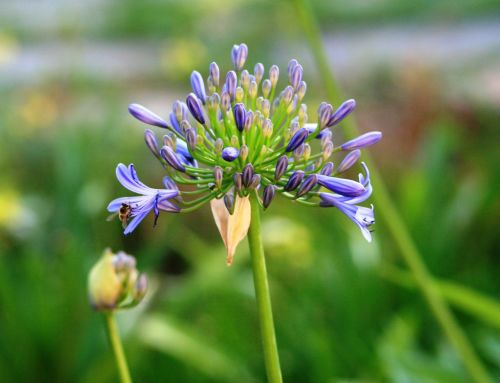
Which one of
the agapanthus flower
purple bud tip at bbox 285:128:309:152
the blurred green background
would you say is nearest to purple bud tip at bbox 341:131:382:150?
the agapanthus flower

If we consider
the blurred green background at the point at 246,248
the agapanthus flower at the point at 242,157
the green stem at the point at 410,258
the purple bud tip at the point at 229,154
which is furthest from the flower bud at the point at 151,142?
the blurred green background at the point at 246,248

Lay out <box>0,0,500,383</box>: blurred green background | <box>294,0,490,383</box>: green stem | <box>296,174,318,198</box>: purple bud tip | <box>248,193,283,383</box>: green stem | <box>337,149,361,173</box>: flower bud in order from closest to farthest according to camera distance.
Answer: <box>248,193,283,383</box>: green stem
<box>296,174,318,198</box>: purple bud tip
<box>337,149,361,173</box>: flower bud
<box>294,0,490,383</box>: green stem
<box>0,0,500,383</box>: blurred green background

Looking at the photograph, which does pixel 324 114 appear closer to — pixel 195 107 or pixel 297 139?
pixel 297 139

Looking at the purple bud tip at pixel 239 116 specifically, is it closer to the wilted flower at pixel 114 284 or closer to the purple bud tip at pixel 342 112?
the purple bud tip at pixel 342 112

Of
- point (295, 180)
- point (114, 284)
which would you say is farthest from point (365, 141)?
point (114, 284)

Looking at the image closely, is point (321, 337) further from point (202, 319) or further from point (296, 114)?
point (296, 114)

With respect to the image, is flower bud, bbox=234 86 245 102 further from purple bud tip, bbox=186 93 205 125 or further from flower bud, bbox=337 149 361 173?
flower bud, bbox=337 149 361 173
